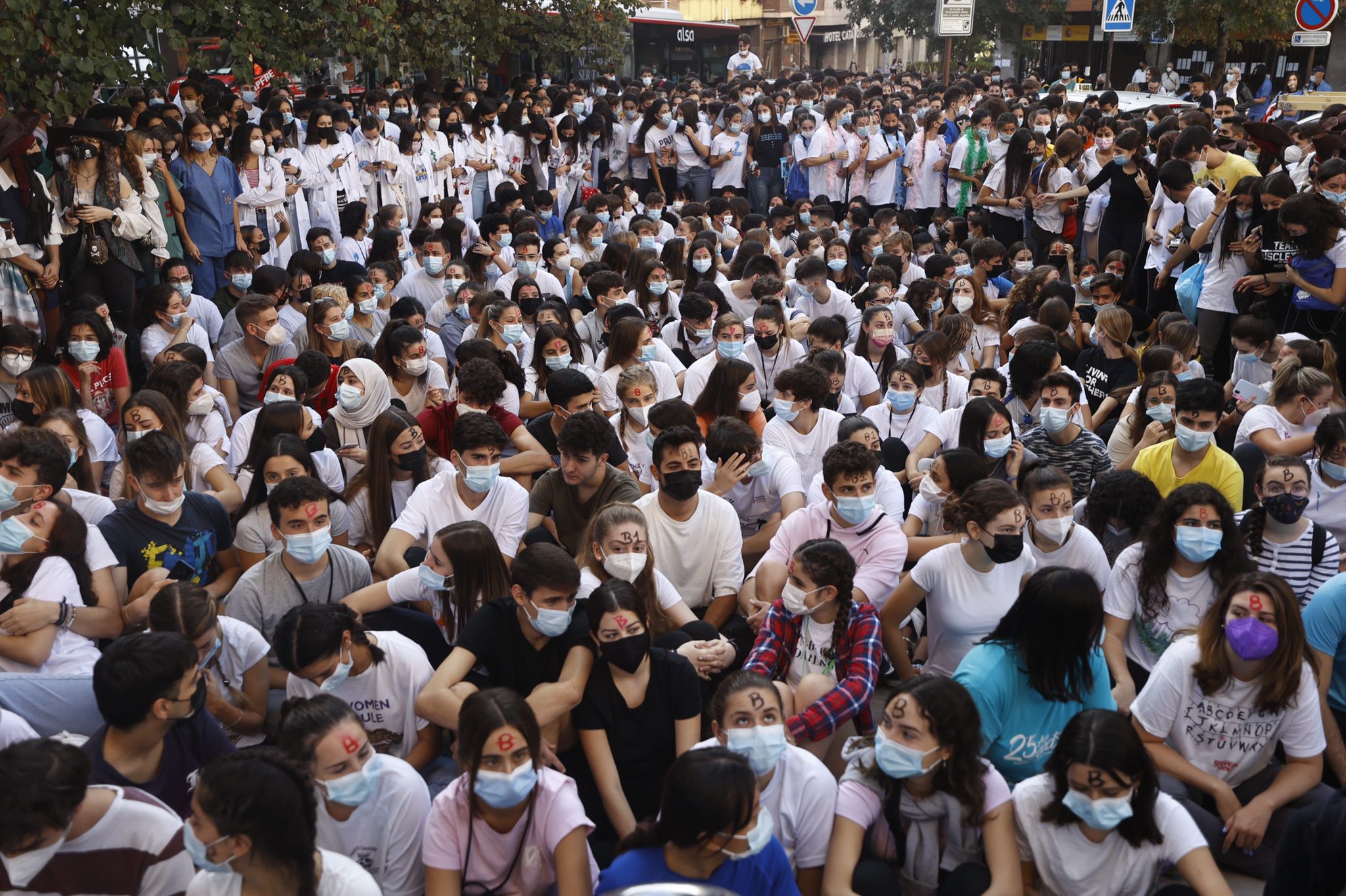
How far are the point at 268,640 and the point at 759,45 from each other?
4288cm

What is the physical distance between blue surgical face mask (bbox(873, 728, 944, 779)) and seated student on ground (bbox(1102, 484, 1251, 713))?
4.23 feet

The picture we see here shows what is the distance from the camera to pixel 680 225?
11133 mm

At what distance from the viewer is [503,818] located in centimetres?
353

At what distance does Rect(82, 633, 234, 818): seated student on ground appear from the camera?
3576 millimetres

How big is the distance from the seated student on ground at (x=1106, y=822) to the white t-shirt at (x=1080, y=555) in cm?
146

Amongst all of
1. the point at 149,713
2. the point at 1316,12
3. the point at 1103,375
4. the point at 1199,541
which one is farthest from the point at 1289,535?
the point at 1316,12

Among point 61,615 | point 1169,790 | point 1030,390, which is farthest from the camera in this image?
point 1030,390

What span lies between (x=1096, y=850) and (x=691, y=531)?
7.34ft

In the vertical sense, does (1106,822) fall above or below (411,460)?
below

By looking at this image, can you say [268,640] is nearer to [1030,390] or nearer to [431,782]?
[431,782]

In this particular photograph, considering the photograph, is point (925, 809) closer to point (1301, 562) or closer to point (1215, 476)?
point (1301, 562)

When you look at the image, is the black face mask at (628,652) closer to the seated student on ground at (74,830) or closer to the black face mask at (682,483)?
the black face mask at (682,483)

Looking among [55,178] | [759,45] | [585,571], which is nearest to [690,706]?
[585,571]

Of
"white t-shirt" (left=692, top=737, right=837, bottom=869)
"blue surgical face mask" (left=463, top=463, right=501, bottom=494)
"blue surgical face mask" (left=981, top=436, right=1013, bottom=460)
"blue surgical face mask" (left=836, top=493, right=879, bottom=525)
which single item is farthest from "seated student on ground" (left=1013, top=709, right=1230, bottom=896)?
"blue surgical face mask" (left=463, top=463, right=501, bottom=494)
